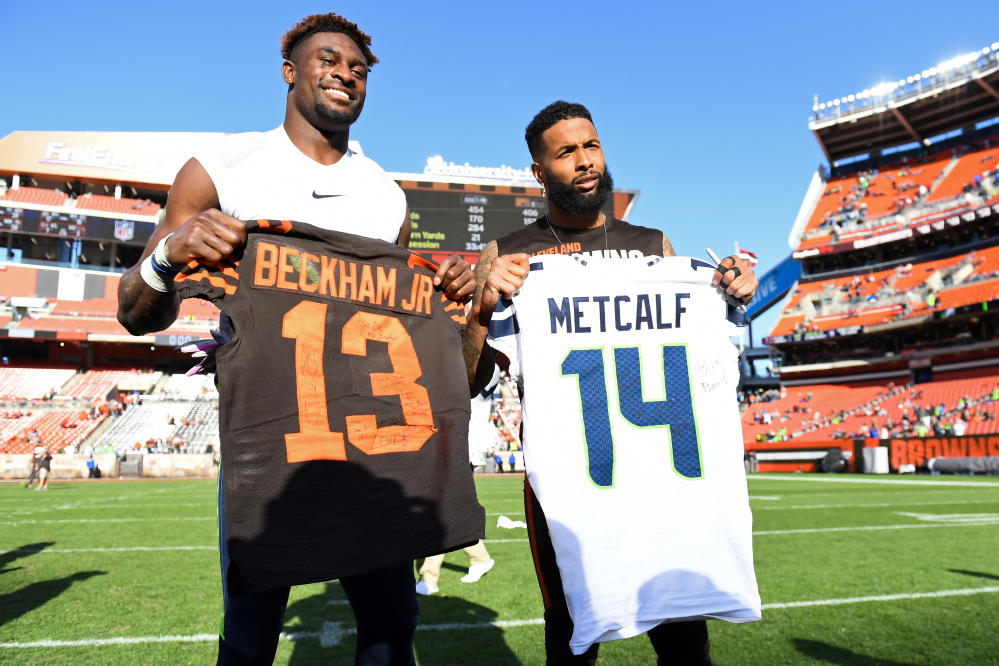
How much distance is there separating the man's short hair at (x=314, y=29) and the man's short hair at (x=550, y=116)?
0.78 m

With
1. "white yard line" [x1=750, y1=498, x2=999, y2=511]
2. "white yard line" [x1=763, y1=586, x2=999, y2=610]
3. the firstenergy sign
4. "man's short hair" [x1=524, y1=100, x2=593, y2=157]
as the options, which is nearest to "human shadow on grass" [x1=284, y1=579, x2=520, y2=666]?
"white yard line" [x1=763, y1=586, x2=999, y2=610]

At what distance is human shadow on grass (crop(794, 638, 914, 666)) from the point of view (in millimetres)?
3420

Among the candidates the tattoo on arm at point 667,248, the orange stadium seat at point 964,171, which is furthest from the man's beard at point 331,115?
the orange stadium seat at point 964,171

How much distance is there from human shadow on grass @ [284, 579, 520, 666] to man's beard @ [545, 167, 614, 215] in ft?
8.11

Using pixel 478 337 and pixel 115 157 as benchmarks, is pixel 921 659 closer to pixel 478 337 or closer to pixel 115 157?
pixel 478 337

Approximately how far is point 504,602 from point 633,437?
3.26 m

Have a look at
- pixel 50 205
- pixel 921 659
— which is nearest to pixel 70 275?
pixel 50 205

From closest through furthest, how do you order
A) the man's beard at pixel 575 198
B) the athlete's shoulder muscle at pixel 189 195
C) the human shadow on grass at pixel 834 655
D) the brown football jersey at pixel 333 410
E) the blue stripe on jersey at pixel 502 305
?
the brown football jersey at pixel 333 410, the athlete's shoulder muscle at pixel 189 195, the blue stripe on jersey at pixel 502 305, the man's beard at pixel 575 198, the human shadow on grass at pixel 834 655

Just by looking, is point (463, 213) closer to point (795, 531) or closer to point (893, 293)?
point (795, 531)

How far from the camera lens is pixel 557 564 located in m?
2.18

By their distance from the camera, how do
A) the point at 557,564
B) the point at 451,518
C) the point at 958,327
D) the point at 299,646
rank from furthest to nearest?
1. the point at 958,327
2. the point at 299,646
3. the point at 557,564
4. the point at 451,518

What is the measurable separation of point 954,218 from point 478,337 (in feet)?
131

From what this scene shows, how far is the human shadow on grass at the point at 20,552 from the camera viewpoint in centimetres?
668

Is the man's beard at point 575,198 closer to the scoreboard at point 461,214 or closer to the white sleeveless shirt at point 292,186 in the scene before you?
the white sleeveless shirt at point 292,186
